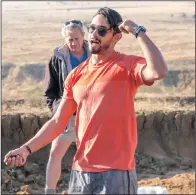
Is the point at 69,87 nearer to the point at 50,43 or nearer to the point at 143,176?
the point at 143,176

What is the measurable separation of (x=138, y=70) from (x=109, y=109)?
0.90 feet

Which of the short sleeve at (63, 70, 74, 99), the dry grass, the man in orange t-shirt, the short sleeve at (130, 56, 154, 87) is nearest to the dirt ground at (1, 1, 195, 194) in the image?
the dry grass

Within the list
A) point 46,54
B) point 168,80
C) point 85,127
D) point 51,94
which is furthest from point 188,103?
point 46,54

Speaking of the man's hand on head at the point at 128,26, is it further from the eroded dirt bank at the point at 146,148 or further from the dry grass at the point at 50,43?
the dry grass at the point at 50,43

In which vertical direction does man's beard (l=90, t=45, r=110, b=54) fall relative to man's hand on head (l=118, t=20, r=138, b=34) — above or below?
below

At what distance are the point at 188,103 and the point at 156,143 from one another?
2.70 metres

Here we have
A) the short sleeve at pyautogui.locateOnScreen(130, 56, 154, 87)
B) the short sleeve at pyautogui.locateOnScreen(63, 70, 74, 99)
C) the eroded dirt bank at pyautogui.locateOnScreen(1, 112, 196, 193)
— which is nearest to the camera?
the short sleeve at pyautogui.locateOnScreen(130, 56, 154, 87)

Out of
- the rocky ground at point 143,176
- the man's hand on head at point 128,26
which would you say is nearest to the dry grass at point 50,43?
the rocky ground at point 143,176

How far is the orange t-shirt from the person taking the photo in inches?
145

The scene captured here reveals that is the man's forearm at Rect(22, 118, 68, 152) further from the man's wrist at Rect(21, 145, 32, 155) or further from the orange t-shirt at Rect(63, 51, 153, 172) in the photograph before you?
the orange t-shirt at Rect(63, 51, 153, 172)

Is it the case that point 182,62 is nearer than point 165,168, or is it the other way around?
point 165,168

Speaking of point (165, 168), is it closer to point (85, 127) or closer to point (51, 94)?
point (51, 94)

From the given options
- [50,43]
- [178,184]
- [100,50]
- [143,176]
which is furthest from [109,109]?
[50,43]

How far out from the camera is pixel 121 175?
3.70 m
